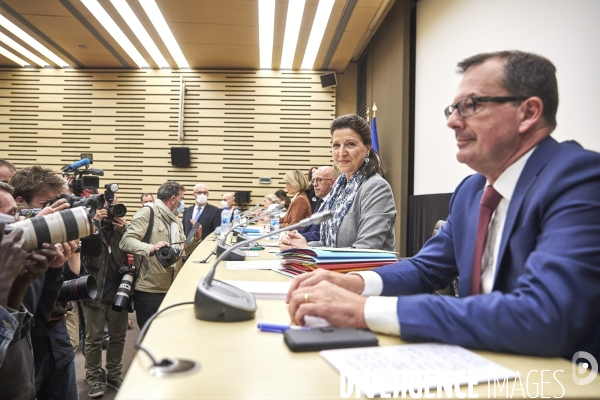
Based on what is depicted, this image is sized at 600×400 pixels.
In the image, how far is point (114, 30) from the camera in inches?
268

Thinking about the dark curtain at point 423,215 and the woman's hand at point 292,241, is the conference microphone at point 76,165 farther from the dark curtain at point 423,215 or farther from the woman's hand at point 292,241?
the dark curtain at point 423,215

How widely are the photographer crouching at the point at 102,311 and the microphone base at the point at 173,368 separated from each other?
2.61 meters

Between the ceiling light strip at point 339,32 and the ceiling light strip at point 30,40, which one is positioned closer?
the ceiling light strip at point 339,32

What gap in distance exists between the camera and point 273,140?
8.52 meters

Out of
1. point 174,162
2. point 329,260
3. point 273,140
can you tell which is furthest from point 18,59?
point 329,260

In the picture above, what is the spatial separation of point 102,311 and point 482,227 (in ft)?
10.1

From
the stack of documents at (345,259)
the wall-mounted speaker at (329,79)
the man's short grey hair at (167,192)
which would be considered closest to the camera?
the stack of documents at (345,259)

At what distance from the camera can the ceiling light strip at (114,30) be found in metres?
5.94

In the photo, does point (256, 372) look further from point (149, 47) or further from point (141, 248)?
point (149, 47)

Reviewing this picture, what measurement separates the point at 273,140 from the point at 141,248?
207 inches

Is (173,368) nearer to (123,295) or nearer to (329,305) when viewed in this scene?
(329,305)

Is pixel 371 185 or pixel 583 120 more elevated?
pixel 583 120

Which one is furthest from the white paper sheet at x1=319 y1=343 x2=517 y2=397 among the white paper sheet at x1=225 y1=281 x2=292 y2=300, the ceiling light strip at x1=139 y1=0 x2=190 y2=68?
the ceiling light strip at x1=139 y1=0 x2=190 y2=68

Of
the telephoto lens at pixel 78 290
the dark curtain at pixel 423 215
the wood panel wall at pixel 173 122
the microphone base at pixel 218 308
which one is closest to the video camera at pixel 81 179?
the telephoto lens at pixel 78 290
